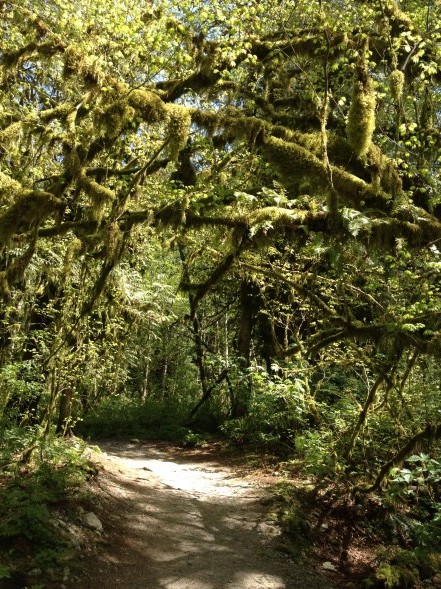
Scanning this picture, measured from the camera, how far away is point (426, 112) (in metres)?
8.36

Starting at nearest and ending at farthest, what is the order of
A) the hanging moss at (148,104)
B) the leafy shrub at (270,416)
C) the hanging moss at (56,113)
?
the hanging moss at (148,104) < the hanging moss at (56,113) < the leafy shrub at (270,416)

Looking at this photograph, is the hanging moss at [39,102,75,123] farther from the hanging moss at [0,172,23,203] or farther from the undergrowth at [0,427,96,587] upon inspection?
the undergrowth at [0,427,96,587]

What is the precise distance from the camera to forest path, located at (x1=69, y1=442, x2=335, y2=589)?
597 cm

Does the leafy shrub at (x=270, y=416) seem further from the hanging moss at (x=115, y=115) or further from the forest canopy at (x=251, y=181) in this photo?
the hanging moss at (x=115, y=115)

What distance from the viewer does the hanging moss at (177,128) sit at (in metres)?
5.81

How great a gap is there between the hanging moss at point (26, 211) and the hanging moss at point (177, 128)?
1670 mm

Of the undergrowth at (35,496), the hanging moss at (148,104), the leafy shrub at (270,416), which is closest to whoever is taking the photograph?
the undergrowth at (35,496)

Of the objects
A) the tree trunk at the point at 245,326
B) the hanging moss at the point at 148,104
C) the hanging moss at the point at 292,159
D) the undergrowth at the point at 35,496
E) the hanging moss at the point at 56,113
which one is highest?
the hanging moss at the point at 56,113

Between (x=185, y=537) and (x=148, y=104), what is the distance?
6.11m

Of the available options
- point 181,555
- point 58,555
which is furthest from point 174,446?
point 58,555

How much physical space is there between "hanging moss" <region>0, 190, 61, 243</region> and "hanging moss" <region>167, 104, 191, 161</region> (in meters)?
1.67

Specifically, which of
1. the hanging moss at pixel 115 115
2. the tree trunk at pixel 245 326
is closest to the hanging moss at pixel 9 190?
the hanging moss at pixel 115 115

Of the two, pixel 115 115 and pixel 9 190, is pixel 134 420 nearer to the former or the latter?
pixel 9 190

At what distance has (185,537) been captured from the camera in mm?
7391
